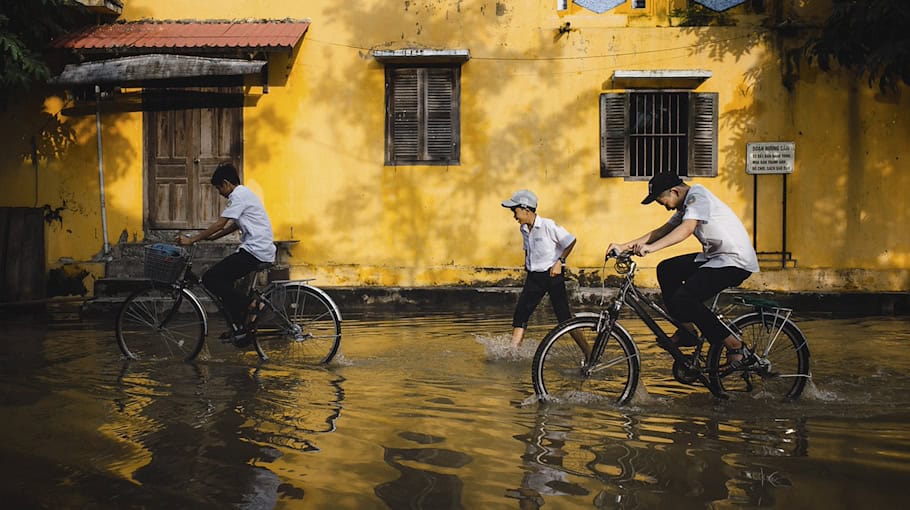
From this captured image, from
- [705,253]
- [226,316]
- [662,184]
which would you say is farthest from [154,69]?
[705,253]

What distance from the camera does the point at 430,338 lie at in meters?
10.1

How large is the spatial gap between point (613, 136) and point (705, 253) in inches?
302

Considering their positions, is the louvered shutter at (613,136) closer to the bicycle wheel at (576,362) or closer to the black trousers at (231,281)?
the black trousers at (231,281)

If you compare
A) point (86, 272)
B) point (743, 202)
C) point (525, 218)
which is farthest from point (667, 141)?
point (86, 272)

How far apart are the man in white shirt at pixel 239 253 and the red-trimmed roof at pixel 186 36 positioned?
17.9 ft

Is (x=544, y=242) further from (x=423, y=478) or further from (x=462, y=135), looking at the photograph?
(x=462, y=135)

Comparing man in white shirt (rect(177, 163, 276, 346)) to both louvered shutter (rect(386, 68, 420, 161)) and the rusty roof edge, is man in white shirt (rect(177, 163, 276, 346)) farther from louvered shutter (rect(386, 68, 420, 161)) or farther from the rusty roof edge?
the rusty roof edge

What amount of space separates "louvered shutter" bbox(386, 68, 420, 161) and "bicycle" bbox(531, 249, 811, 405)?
8018mm

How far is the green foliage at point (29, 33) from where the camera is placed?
41.0 ft

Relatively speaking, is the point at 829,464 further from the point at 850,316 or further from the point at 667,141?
the point at 667,141

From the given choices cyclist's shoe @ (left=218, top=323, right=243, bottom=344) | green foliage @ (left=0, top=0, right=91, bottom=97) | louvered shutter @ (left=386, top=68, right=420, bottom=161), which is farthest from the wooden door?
cyclist's shoe @ (left=218, top=323, right=243, bottom=344)

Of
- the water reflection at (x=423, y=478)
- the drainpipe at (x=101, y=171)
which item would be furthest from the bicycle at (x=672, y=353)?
the drainpipe at (x=101, y=171)

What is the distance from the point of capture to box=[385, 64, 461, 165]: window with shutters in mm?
14031

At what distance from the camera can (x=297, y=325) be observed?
26.6 ft
